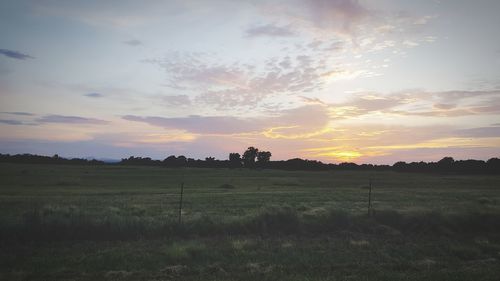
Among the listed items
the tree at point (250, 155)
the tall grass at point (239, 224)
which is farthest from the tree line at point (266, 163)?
the tall grass at point (239, 224)

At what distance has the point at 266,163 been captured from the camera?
593 feet

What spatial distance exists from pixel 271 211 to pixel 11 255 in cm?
1131

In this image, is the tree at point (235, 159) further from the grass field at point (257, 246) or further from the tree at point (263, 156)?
the grass field at point (257, 246)

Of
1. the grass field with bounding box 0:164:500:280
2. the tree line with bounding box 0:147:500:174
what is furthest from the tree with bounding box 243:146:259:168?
the grass field with bounding box 0:164:500:280

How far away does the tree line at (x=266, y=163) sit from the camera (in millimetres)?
140500

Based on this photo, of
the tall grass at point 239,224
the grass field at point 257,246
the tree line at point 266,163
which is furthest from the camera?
the tree line at point 266,163

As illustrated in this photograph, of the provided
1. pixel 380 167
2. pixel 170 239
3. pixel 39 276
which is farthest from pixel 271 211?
pixel 380 167

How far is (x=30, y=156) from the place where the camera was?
507ft

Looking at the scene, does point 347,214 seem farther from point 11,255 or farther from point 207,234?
point 11,255

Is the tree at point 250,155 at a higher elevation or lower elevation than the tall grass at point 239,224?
higher

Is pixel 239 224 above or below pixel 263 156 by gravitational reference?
below

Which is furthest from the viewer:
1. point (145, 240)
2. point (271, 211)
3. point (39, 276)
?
point (271, 211)

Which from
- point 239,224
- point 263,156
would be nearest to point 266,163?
point 263,156

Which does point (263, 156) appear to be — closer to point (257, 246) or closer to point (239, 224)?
point (239, 224)
